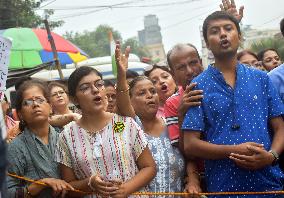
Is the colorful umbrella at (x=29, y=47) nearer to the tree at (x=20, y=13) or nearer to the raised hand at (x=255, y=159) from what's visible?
the raised hand at (x=255, y=159)

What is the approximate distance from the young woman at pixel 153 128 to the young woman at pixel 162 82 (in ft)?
1.96

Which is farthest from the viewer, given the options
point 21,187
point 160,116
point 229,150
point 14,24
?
point 14,24

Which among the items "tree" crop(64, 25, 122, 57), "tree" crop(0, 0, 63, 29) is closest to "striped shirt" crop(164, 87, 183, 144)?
"tree" crop(0, 0, 63, 29)

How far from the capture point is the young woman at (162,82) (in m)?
4.33

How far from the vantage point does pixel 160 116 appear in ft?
12.7

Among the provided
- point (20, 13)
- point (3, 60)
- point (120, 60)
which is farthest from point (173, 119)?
point (20, 13)

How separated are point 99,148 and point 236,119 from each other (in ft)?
3.08

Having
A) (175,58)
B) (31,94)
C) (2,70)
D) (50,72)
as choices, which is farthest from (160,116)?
(50,72)

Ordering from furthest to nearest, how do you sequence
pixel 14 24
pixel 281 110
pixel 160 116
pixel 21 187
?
pixel 14 24, pixel 160 116, pixel 21 187, pixel 281 110

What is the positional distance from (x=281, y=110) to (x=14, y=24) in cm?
1936

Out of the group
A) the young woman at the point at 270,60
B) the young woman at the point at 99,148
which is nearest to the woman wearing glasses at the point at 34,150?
the young woman at the point at 99,148

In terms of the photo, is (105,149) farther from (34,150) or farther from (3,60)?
(3,60)

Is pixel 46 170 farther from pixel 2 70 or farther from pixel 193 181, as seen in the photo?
pixel 193 181

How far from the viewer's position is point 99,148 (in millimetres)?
3031
